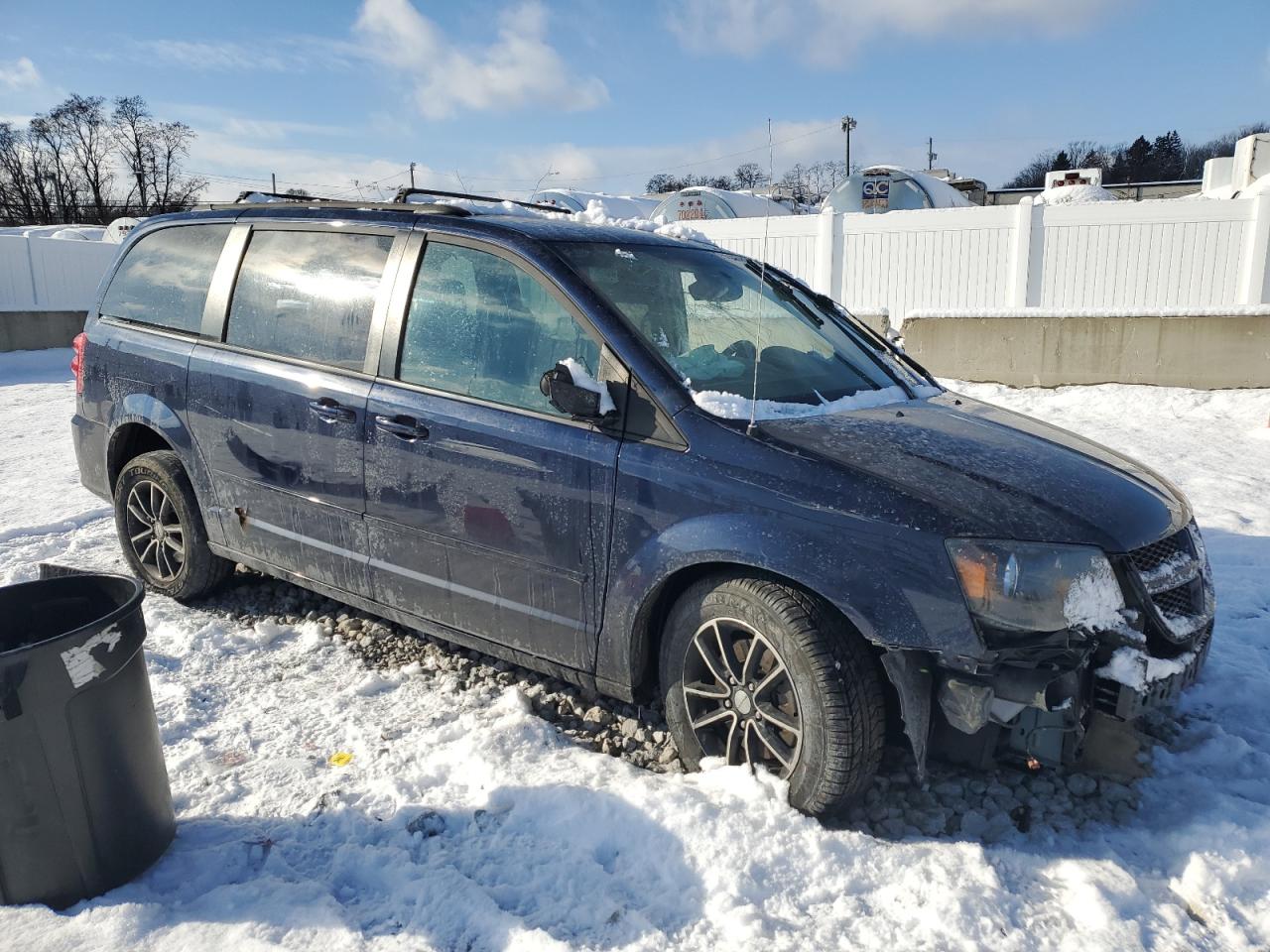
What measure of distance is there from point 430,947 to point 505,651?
3.72ft

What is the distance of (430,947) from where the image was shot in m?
2.29

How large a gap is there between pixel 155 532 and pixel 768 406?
3304 millimetres

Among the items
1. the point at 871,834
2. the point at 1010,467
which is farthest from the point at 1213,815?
the point at 1010,467

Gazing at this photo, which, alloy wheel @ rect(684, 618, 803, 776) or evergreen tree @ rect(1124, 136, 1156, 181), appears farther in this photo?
evergreen tree @ rect(1124, 136, 1156, 181)

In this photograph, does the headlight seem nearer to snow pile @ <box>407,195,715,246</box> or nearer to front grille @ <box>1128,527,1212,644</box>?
front grille @ <box>1128,527,1212,644</box>

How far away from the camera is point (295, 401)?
365 cm

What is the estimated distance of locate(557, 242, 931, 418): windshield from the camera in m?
3.06

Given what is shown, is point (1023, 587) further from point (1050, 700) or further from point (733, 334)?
point (733, 334)

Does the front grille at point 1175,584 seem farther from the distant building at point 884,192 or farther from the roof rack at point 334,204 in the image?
the distant building at point 884,192

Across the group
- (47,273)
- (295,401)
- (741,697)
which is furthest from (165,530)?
(47,273)

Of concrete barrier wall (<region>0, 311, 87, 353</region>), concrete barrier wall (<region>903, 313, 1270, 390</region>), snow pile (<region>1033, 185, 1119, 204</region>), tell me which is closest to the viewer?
concrete barrier wall (<region>903, 313, 1270, 390</region>)

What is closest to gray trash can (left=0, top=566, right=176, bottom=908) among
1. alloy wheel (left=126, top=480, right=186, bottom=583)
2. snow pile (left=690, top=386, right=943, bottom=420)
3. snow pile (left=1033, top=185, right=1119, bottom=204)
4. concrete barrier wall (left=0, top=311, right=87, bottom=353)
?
snow pile (left=690, top=386, right=943, bottom=420)

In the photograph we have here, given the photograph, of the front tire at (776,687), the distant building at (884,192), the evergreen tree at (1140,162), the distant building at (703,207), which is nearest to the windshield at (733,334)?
the front tire at (776,687)

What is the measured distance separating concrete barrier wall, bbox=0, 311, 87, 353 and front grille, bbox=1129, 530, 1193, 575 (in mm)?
19250
